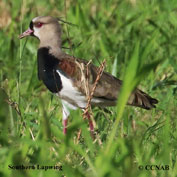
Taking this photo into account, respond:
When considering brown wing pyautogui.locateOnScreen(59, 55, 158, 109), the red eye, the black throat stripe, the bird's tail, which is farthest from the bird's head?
the bird's tail

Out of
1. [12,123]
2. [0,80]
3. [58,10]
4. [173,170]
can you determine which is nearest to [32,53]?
[0,80]

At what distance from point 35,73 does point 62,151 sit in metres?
2.65

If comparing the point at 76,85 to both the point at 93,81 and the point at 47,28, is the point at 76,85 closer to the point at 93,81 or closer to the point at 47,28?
the point at 93,81

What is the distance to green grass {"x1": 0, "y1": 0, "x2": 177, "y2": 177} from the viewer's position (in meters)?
2.94

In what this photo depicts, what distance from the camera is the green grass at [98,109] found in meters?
2.94

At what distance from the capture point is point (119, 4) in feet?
25.6

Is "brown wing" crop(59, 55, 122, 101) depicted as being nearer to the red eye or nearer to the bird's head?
the bird's head

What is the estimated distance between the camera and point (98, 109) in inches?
200

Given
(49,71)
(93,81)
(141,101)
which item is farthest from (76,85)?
(141,101)

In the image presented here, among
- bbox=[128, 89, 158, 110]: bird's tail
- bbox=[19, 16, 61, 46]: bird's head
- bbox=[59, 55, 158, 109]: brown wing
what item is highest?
bbox=[19, 16, 61, 46]: bird's head

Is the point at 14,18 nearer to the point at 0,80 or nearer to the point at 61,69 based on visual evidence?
the point at 0,80

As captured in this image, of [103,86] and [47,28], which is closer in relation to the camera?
[103,86]

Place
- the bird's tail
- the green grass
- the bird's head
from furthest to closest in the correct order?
the bird's head → the bird's tail → the green grass

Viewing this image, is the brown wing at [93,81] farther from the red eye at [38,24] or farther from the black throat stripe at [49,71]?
the red eye at [38,24]
